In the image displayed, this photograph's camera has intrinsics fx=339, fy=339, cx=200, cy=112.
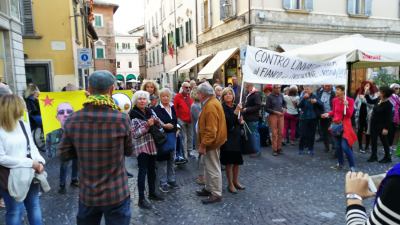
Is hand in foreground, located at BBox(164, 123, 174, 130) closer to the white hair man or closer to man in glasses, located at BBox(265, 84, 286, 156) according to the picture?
the white hair man

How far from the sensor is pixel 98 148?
2.66 meters

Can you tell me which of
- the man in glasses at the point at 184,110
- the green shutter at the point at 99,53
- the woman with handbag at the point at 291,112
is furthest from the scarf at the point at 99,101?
the green shutter at the point at 99,53

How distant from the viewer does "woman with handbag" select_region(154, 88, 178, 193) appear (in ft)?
17.4

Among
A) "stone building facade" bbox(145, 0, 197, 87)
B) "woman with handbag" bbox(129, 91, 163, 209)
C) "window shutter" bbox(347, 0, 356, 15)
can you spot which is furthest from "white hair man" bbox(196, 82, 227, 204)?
Result: "stone building facade" bbox(145, 0, 197, 87)

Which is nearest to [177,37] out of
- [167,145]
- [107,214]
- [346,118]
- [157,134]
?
[346,118]

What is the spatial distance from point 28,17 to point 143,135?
13.5m

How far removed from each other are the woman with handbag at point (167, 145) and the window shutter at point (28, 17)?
12752 millimetres

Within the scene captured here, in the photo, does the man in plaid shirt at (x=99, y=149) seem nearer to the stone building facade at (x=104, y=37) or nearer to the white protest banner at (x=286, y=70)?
the white protest banner at (x=286, y=70)

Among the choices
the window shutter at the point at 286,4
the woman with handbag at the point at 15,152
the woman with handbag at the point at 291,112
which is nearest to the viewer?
the woman with handbag at the point at 15,152

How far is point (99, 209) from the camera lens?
2736 mm

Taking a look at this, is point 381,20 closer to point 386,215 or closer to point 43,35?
point 43,35

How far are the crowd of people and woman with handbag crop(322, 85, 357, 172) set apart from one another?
0.06 ft

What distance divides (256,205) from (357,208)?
3550mm

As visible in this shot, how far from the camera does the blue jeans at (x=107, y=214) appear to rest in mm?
2744
